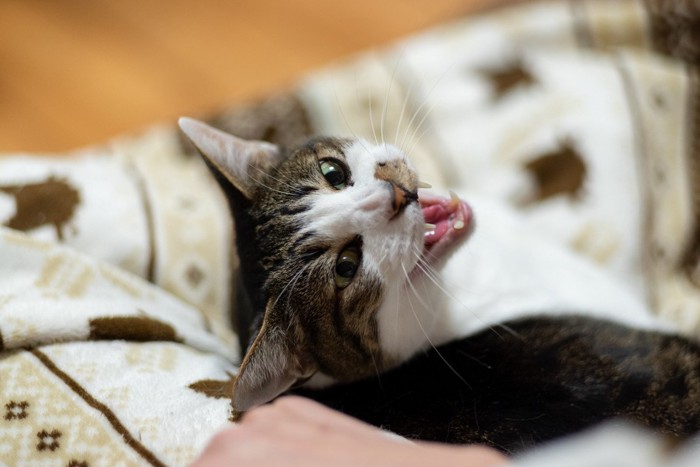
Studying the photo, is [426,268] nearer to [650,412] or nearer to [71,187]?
[650,412]

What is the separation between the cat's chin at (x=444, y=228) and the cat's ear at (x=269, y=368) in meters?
0.23

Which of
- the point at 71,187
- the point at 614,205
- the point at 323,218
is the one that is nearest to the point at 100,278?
the point at 71,187

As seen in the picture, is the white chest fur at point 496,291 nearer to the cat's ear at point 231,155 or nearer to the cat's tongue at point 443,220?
the cat's tongue at point 443,220

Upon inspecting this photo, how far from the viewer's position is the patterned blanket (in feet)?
2.99

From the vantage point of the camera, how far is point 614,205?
4.82 ft

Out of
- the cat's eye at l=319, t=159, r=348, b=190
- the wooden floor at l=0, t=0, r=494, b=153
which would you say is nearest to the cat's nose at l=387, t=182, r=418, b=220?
the cat's eye at l=319, t=159, r=348, b=190

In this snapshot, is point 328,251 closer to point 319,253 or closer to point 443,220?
point 319,253

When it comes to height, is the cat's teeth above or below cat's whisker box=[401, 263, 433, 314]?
above

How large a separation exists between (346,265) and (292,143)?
0.63 m

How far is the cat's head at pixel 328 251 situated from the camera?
0.98 meters

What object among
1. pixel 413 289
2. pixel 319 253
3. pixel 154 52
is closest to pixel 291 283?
pixel 319 253

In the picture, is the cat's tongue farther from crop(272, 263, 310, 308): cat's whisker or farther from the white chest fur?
crop(272, 263, 310, 308): cat's whisker

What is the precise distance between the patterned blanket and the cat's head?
0.13 metres

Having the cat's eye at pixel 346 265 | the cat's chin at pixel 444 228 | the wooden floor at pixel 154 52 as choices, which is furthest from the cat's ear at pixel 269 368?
the wooden floor at pixel 154 52
